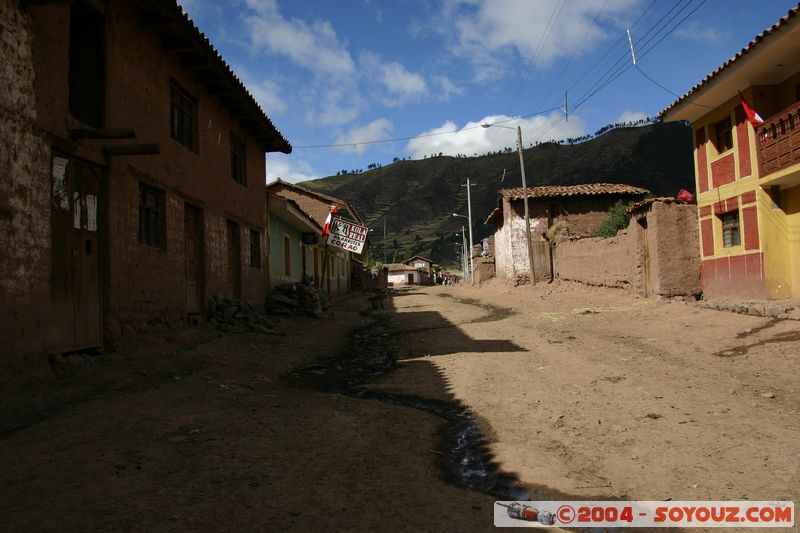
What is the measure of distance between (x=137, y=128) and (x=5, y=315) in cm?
425

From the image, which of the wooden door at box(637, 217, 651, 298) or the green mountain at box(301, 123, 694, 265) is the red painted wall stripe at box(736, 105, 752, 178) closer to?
the wooden door at box(637, 217, 651, 298)

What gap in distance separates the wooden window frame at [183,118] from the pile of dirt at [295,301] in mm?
5792

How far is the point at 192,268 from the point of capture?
1138 centimetres

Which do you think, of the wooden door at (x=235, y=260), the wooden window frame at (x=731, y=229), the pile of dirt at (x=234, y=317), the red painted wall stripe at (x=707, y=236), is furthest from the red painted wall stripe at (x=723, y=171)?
the wooden door at (x=235, y=260)

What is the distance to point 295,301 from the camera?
16766 millimetres

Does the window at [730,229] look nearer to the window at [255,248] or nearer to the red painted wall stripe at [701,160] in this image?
the red painted wall stripe at [701,160]

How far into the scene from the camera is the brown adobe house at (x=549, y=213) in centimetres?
2978

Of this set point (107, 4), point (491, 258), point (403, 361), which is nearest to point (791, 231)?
point (403, 361)

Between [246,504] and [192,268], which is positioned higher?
[192,268]

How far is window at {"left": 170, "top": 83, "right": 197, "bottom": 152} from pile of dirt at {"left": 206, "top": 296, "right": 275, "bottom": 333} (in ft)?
11.5

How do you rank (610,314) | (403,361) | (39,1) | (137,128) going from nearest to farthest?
(39,1)
(137,128)
(403,361)
(610,314)

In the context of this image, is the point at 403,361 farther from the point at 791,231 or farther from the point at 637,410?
the point at 791,231

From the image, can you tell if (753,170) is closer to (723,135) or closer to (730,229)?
(730,229)

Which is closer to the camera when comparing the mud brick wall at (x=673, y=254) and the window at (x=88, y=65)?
the window at (x=88, y=65)
